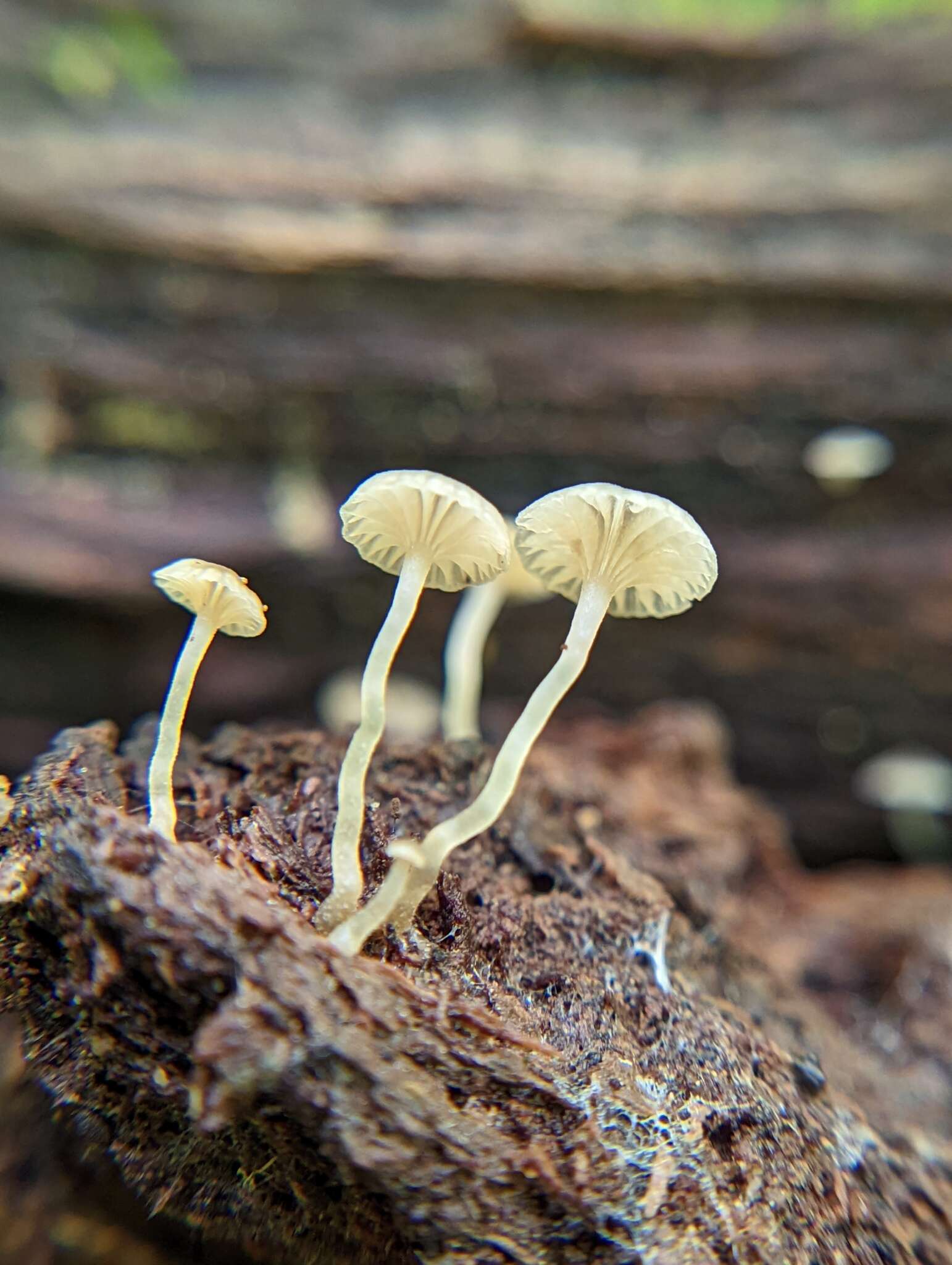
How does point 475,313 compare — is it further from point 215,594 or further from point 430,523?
point 215,594

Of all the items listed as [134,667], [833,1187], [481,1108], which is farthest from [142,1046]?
[134,667]

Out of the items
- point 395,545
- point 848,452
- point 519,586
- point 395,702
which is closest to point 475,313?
point 519,586

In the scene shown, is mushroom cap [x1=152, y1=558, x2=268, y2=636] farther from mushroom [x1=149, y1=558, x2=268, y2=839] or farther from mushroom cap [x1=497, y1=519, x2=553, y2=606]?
mushroom cap [x1=497, y1=519, x2=553, y2=606]

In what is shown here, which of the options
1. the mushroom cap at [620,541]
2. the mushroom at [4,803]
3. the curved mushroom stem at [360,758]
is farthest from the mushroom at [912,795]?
the mushroom at [4,803]

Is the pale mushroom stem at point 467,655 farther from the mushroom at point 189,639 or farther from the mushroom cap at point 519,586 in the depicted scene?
the mushroom at point 189,639

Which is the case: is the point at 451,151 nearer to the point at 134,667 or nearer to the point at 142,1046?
the point at 134,667

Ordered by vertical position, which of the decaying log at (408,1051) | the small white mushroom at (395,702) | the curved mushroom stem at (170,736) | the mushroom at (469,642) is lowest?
the decaying log at (408,1051)

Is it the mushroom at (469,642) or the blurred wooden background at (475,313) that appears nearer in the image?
the mushroom at (469,642)
